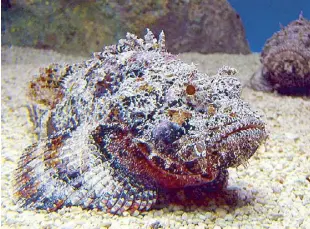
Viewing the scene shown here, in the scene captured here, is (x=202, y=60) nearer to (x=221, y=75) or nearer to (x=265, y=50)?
(x=265, y=50)

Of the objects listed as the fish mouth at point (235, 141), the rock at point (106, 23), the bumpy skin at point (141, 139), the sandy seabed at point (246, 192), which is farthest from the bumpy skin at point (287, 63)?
the fish mouth at point (235, 141)

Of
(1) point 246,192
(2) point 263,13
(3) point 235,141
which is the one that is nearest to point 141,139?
(3) point 235,141

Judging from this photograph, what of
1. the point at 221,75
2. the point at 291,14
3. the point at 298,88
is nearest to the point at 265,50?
the point at 298,88

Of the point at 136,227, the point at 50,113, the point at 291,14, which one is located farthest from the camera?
the point at 291,14

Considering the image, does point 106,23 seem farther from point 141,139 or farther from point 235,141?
point 235,141

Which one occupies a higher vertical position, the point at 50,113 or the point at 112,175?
the point at 50,113

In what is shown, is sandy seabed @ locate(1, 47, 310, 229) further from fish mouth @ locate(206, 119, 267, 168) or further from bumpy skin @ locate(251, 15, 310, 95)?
bumpy skin @ locate(251, 15, 310, 95)
